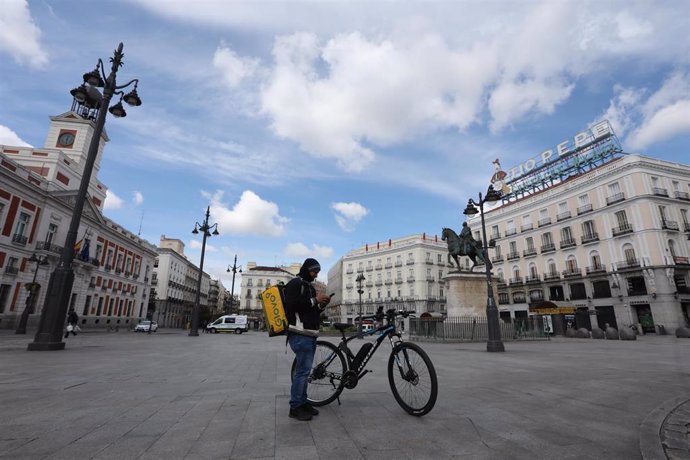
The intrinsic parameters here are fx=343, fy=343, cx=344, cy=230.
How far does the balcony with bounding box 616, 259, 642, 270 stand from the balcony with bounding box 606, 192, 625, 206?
20.0ft

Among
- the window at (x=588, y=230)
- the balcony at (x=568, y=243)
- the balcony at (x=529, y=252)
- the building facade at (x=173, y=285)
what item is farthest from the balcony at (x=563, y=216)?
the building facade at (x=173, y=285)

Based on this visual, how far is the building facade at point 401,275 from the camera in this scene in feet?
201

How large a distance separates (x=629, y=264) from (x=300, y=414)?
40678 millimetres

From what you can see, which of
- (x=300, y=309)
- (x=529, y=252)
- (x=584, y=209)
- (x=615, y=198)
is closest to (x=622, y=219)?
(x=615, y=198)

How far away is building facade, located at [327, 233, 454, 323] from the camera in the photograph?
61188mm

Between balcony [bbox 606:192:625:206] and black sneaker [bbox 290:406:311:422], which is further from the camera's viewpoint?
balcony [bbox 606:192:625:206]

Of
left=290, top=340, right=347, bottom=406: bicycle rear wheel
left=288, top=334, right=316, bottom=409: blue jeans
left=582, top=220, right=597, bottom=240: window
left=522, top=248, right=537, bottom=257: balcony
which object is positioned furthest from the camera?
left=522, top=248, right=537, bottom=257: balcony

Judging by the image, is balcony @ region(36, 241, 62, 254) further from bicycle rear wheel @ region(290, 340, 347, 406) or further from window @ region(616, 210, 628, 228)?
window @ region(616, 210, 628, 228)

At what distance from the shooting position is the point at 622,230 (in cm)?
3419

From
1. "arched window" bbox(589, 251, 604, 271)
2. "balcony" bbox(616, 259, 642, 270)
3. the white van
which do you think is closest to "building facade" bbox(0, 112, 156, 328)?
the white van

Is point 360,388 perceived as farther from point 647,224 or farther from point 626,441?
point 647,224

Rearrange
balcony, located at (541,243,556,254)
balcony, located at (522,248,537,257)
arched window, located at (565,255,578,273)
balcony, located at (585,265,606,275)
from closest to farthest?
1. balcony, located at (585,265,606,275)
2. arched window, located at (565,255,578,273)
3. balcony, located at (541,243,556,254)
4. balcony, located at (522,248,537,257)

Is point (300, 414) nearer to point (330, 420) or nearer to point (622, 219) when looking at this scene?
point (330, 420)

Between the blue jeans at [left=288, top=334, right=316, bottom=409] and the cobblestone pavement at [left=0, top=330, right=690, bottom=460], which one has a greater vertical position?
the blue jeans at [left=288, top=334, right=316, bottom=409]
